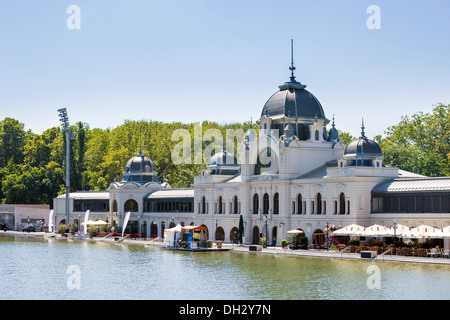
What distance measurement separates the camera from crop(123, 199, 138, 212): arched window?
110 metres

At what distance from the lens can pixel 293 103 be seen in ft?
280

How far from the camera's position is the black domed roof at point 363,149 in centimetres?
7388

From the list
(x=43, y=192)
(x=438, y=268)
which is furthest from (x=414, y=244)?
(x=43, y=192)

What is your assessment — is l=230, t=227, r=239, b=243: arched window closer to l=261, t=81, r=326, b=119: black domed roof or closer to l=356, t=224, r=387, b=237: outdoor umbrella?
l=261, t=81, r=326, b=119: black domed roof

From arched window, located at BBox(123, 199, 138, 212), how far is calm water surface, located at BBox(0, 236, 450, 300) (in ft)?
118

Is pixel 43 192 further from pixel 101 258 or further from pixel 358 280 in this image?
pixel 358 280

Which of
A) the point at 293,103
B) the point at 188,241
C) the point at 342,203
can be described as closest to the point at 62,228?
the point at 188,241

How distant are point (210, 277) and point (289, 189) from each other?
29879mm

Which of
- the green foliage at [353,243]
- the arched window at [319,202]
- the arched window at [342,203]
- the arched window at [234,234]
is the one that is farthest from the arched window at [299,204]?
the green foliage at [353,243]

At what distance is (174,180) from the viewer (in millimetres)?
131875

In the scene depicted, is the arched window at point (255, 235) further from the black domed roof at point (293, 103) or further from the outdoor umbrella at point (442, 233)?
the outdoor umbrella at point (442, 233)

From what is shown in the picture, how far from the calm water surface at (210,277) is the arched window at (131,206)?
35.9 metres

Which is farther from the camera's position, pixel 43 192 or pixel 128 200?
pixel 43 192
